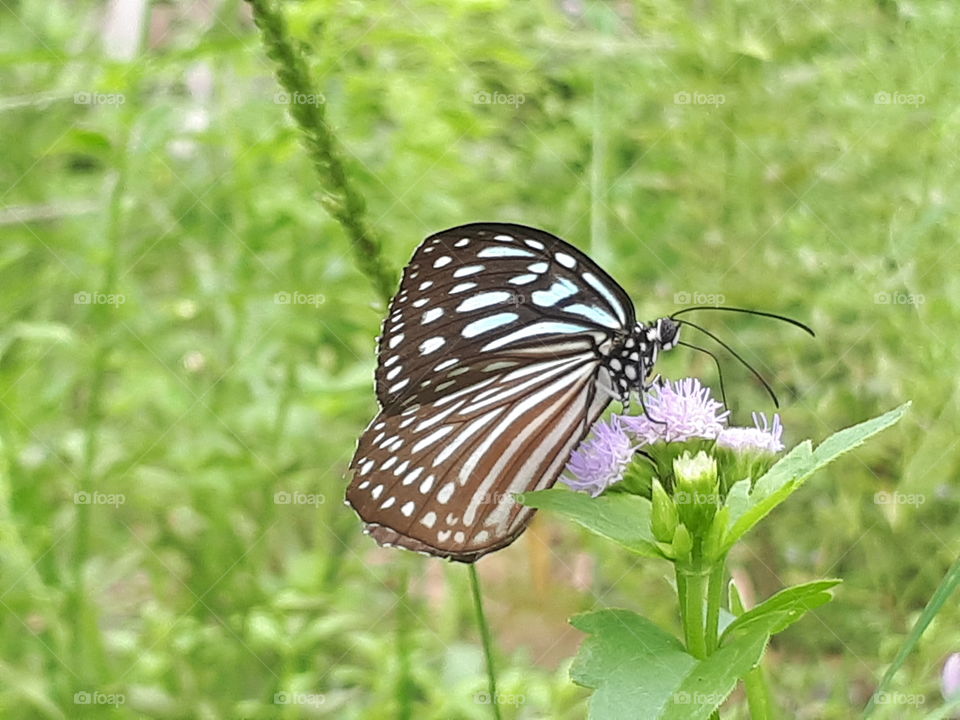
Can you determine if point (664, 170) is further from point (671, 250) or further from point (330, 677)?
point (330, 677)

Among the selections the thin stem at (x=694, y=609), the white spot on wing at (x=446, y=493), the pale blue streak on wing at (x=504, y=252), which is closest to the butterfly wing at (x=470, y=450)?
the white spot on wing at (x=446, y=493)

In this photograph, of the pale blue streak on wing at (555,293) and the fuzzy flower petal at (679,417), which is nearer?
the fuzzy flower petal at (679,417)

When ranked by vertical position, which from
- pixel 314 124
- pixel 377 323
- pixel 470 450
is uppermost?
pixel 314 124

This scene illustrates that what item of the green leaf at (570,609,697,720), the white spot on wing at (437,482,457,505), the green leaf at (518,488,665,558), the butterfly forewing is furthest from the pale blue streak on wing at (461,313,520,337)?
the green leaf at (570,609,697,720)

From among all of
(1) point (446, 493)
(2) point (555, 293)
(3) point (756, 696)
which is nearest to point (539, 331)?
(2) point (555, 293)

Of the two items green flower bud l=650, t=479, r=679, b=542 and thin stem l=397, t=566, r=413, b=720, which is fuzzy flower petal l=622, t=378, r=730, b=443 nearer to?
green flower bud l=650, t=479, r=679, b=542

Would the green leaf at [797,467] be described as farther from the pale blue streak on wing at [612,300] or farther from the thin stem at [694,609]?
the pale blue streak on wing at [612,300]

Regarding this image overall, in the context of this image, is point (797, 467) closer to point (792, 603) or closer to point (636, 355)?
point (792, 603)

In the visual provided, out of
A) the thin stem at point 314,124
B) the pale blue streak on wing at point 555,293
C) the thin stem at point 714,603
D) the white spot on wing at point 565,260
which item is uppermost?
the thin stem at point 314,124
